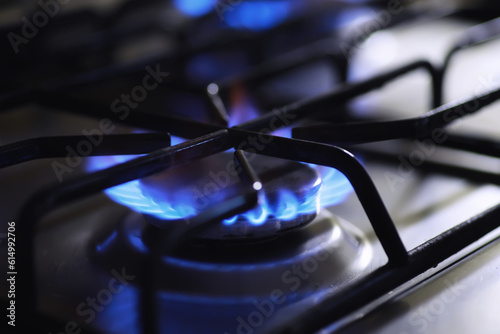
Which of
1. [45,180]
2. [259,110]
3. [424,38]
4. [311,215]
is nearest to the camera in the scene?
[311,215]

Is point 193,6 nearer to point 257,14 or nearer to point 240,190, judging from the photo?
point 257,14

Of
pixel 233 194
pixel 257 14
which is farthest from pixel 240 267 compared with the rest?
pixel 257 14

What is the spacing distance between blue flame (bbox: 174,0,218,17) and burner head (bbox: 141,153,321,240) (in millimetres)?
712

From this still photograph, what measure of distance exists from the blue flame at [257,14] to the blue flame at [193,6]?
0.13 feet

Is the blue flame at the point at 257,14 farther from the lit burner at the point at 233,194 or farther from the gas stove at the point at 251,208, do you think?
the lit burner at the point at 233,194

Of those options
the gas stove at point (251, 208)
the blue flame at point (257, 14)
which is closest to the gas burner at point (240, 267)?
the gas stove at point (251, 208)

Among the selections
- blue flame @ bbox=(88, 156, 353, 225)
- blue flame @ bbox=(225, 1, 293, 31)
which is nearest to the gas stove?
blue flame @ bbox=(88, 156, 353, 225)

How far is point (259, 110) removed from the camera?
35.7 inches

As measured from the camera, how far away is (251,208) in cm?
49

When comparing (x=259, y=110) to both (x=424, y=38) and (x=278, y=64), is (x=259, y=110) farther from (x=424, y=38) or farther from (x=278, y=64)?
(x=424, y=38)

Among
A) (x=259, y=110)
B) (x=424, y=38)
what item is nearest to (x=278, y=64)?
(x=259, y=110)

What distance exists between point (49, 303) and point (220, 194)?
164 millimetres

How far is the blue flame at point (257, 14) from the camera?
48.3 inches

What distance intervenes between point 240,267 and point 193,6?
867mm
